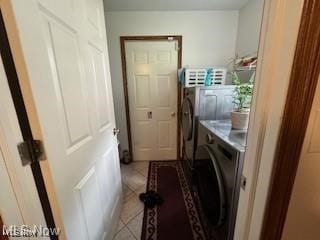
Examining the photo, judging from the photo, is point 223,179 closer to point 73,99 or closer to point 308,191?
point 308,191

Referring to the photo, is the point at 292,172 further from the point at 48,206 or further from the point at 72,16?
the point at 72,16

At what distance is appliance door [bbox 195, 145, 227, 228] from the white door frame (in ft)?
1.22

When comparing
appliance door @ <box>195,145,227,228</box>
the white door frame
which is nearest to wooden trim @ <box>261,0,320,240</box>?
the white door frame

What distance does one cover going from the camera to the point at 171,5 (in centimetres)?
207

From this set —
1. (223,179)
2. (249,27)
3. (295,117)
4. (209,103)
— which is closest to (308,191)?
(295,117)

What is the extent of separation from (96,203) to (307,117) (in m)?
1.16

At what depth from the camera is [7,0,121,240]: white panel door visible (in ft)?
1.89

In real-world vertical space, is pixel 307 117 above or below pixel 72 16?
below

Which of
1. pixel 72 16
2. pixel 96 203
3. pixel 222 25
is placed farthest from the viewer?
pixel 222 25

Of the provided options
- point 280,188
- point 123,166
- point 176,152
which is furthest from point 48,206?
point 176,152

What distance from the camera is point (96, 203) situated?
103 cm

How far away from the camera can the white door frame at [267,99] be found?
0.41 meters

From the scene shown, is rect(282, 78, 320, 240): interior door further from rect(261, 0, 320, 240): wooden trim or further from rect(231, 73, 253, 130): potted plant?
rect(231, 73, 253, 130): potted plant

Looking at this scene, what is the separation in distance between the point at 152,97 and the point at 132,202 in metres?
1.50
